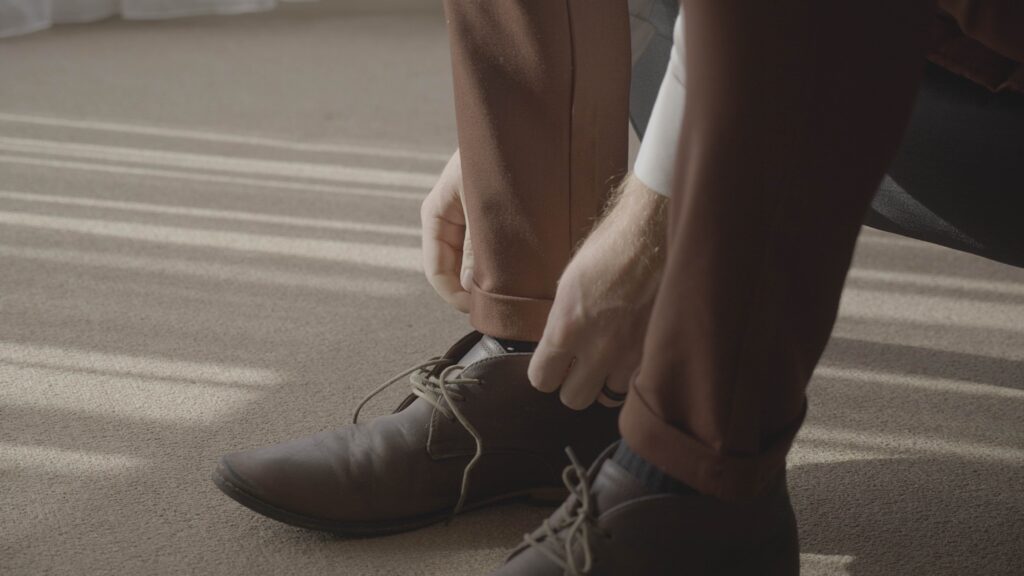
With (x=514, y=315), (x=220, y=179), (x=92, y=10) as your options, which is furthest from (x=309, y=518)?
(x=92, y=10)

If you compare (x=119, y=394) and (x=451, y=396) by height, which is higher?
(x=451, y=396)

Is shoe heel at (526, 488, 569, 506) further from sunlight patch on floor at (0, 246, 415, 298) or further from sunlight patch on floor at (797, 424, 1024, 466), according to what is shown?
sunlight patch on floor at (0, 246, 415, 298)

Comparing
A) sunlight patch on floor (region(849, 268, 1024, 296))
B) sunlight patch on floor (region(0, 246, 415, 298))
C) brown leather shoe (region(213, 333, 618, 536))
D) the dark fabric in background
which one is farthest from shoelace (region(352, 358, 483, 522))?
sunlight patch on floor (region(849, 268, 1024, 296))

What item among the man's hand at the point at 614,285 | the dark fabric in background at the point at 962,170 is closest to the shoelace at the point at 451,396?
the man's hand at the point at 614,285

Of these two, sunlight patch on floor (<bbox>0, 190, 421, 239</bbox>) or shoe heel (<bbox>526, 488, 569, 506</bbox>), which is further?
sunlight patch on floor (<bbox>0, 190, 421, 239</bbox>)

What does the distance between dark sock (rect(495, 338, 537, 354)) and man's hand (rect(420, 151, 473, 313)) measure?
0.09 metres

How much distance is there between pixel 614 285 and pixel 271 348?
21.5 inches

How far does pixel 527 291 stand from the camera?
0.72 m

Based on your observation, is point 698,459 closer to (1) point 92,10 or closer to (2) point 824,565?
(2) point 824,565

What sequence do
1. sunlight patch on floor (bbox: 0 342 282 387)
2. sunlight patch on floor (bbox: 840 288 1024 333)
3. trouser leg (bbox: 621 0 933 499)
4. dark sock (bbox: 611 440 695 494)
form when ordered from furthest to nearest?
sunlight patch on floor (bbox: 840 288 1024 333), sunlight patch on floor (bbox: 0 342 282 387), dark sock (bbox: 611 440 695 494), trouser leg (bbox: 621 0 933 499)

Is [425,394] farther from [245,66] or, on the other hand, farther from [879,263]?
[245,66]

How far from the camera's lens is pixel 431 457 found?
2.43ft

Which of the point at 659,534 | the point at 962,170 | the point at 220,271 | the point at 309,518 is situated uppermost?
the point at 962,170

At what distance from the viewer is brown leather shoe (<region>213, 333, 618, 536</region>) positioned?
718 millimetres
